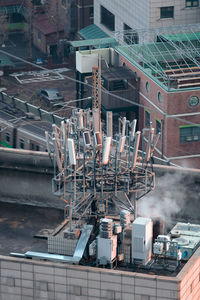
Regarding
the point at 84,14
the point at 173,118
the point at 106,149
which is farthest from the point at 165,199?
the point at 84,14

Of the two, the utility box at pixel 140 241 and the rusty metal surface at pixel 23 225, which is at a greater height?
the utility box at pixel 140 241

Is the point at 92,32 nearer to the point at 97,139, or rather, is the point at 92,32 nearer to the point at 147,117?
the point at 147,117

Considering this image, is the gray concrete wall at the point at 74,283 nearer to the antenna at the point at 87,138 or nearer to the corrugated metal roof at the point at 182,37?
the antenna at the point at 87,138

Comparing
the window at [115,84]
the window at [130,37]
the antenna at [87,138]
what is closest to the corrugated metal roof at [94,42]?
the window at [130,37]

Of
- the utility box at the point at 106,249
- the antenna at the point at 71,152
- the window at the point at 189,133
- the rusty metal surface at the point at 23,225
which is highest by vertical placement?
the antenna at the point at 71,152

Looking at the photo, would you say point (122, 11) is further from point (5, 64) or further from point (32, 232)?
point (32, 232)

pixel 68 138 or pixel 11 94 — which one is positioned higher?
pixel 68 138

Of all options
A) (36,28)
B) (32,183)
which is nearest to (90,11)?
(36,28)

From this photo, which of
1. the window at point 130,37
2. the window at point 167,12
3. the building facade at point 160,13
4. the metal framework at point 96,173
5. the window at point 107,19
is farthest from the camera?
the window at point 107,19
